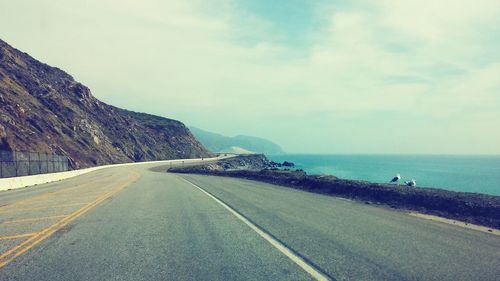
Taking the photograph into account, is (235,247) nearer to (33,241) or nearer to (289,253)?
(289,253)

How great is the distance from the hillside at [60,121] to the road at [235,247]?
41.7 m

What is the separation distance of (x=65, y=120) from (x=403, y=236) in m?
69.6

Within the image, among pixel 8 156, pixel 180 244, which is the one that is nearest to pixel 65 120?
pixel 8 156

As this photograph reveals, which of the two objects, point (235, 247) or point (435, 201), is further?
point (435, 201)

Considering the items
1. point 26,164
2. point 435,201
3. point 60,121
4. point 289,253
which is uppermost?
point 60,121

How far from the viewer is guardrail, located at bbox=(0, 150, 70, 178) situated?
28156 millimetres

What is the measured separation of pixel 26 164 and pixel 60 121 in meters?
37.0

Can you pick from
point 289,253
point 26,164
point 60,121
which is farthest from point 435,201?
point 60,121

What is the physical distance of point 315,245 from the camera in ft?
25.0

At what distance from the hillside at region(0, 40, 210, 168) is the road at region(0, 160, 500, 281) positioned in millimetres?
41700

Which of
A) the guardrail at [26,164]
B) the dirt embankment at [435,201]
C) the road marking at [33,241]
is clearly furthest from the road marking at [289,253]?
the guardrail at [26,164]

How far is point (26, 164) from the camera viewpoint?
32.7 metres

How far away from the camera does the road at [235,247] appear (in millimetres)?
5895

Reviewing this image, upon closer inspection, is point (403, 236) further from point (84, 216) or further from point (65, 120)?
point (65, 120)
